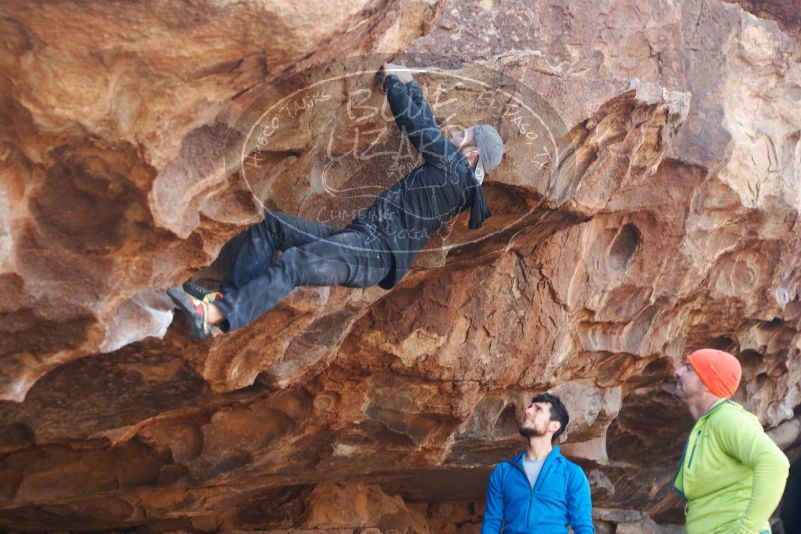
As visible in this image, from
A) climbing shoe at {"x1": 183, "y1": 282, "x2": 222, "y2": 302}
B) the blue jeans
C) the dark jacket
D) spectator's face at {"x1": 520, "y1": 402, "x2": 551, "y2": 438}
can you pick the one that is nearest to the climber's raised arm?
the dark jacket

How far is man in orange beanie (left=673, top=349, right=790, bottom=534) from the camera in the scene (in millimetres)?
3195

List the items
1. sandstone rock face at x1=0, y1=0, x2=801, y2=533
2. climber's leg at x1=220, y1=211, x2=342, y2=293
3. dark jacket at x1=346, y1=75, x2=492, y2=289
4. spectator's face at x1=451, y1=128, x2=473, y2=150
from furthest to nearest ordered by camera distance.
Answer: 1. spectator's face at x1=451, y1=128, x2=473, y2=150
2. dark jacket at x1=346, y1=75, x2=492, y2=289
3. climber's leg at x1=220, y1=211, x2=342, y2=293
4. sandstone rock face at x1=0, y1=0, x2=801, y2=533

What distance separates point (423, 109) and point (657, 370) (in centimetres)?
360

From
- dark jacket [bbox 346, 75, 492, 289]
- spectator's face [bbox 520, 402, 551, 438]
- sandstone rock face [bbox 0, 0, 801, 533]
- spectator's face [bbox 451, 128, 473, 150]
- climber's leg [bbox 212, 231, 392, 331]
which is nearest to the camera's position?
sandstone rock face [bbox 0, 0, 801, 533]

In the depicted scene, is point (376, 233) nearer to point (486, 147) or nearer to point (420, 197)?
point (420, 197)

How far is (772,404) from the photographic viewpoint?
7.84 m

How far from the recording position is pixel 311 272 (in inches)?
134

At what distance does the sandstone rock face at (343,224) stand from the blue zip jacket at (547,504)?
1046mm

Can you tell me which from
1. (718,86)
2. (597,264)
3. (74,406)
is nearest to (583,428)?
(597,264)

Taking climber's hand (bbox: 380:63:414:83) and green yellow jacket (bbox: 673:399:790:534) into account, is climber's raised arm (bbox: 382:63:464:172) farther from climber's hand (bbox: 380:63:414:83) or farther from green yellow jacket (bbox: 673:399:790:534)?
green yellow jacket (bbox: 673:399:790:534)

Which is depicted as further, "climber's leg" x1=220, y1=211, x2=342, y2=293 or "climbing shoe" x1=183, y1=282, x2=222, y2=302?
"climber's leg" x1=220, y1=211, x2=342, y2=293

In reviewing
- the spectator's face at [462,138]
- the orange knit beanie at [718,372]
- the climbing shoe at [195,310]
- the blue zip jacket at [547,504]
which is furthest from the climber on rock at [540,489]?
the climbing shoe at [195,310]

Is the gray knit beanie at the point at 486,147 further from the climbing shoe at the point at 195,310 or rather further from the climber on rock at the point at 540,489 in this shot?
the climbing shoe at the point at 195,310

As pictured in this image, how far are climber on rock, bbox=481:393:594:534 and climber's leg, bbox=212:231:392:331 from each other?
95 cm
